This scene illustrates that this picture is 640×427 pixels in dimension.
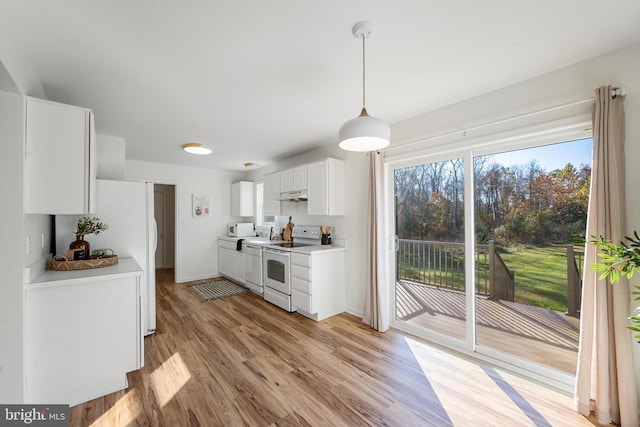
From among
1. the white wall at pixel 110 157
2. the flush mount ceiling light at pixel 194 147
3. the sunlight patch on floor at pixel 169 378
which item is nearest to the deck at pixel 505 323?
the sunlight patch on floor at pixel 169 378

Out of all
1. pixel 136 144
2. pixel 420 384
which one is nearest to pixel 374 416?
pixel 420 384

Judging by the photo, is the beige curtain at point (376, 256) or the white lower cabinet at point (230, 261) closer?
the beige curtain at point (376, 256)

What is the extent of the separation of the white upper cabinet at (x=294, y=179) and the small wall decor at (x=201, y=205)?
85.7 inches

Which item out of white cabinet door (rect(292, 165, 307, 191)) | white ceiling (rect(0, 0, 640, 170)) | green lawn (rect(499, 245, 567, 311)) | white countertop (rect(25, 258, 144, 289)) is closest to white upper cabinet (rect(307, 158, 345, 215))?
white cabinet door (rect(292, 165, 307, 191))

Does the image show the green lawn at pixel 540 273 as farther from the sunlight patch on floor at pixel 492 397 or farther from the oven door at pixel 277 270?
the oven door at pixel 277 270

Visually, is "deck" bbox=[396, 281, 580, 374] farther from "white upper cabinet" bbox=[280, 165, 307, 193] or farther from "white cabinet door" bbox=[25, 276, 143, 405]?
"white cabinet door" bbox=[25, 276, 143, 405]

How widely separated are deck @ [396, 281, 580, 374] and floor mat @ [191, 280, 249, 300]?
2.81m

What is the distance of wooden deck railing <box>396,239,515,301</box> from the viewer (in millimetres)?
2482

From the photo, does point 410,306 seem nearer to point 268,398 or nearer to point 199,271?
point 268,398

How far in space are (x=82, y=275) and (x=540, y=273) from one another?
3.60 m

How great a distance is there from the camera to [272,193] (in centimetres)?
470

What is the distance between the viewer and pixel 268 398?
1978 millimetres

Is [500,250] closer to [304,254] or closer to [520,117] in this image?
[520,117]

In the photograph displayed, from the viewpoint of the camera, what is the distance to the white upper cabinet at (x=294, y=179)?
13.2ft
